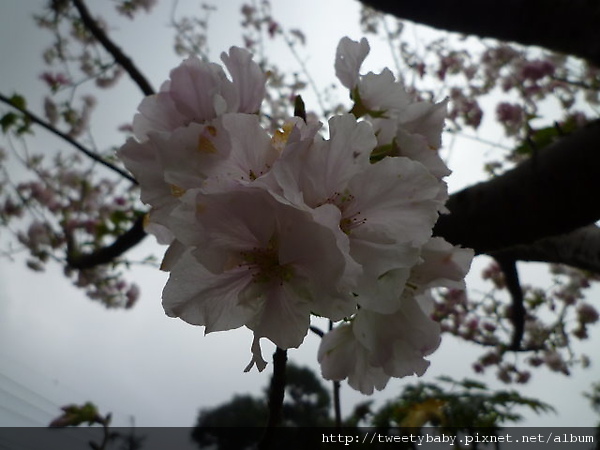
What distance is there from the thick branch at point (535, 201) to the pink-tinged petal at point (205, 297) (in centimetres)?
73

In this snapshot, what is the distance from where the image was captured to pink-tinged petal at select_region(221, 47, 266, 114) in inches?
27.1

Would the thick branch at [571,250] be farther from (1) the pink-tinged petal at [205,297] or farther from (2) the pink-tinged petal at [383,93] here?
(1) the pink-tinged petal at [205,297]

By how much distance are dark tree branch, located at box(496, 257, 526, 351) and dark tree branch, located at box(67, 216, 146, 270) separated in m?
1.61

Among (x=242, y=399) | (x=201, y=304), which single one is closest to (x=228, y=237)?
(x=201, y=304)

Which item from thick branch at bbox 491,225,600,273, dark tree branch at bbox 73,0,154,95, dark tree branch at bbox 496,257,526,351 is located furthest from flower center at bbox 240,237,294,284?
dark tree branch at bbox 73,0,154,95

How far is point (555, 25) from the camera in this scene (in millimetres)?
1400

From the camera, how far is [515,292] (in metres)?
2.05

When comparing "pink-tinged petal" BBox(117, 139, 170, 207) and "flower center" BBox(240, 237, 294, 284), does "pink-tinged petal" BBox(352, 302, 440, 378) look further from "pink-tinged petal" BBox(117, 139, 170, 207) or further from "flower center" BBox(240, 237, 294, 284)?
"pink-tinged petal" BBox(117, 139, 170, 207)

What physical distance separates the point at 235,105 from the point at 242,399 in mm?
3066

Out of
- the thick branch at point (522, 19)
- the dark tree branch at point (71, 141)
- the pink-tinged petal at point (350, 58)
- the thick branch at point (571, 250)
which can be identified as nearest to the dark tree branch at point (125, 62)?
the dark tree branch at point (71, 141)

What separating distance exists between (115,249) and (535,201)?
217cm

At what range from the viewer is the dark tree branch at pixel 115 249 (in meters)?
2.30

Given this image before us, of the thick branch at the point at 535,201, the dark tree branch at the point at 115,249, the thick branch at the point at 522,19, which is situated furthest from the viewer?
the dark tree branch at the point at 115,249

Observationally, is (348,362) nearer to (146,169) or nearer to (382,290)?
(382,290)
